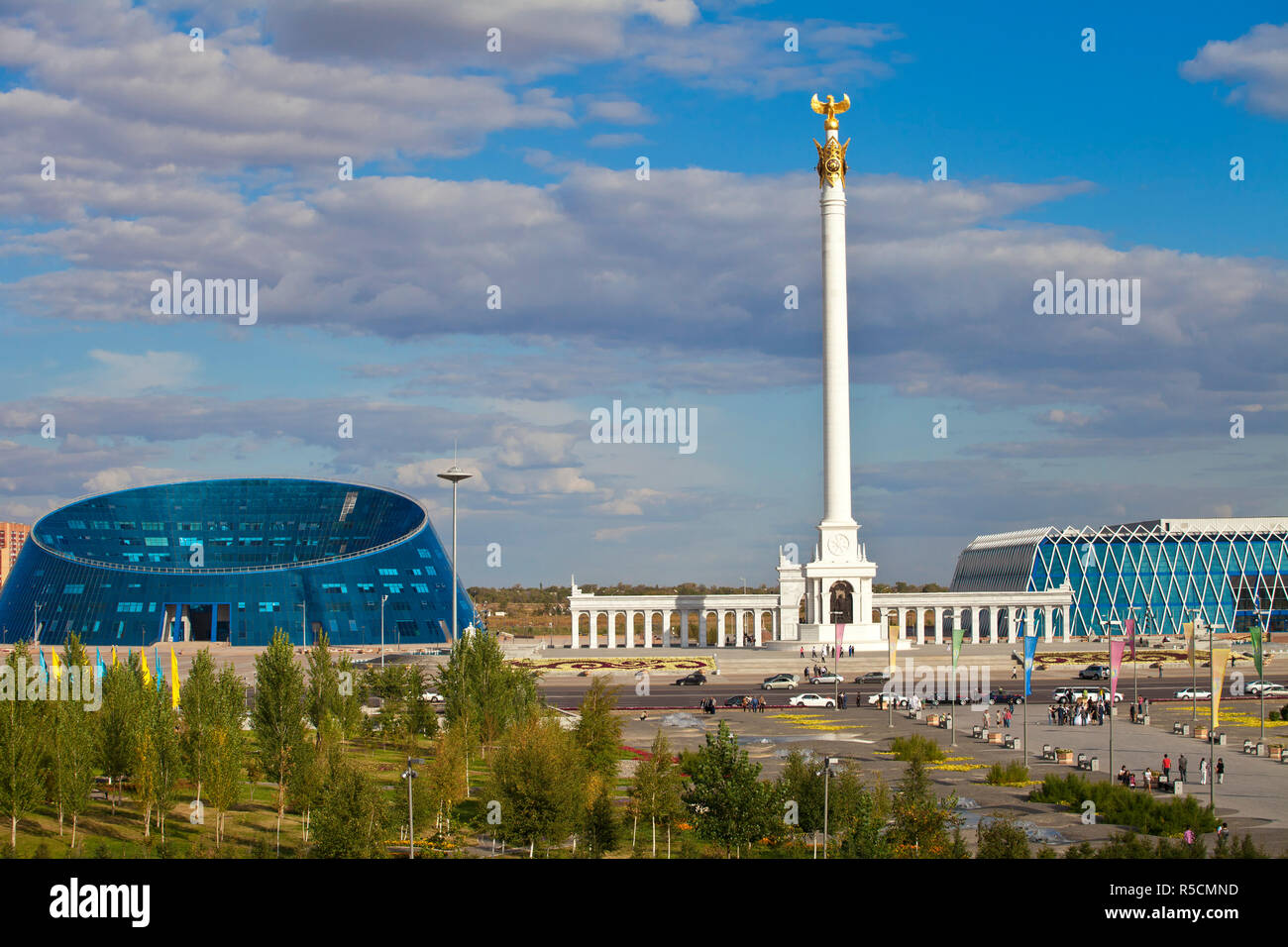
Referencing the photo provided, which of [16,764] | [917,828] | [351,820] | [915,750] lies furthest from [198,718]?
[915,750]

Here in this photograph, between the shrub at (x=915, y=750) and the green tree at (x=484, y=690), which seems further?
the shrub at (x=915, y=750)

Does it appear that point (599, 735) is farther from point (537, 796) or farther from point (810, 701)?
point (810, 701)

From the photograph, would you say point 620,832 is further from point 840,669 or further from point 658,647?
point 658,647

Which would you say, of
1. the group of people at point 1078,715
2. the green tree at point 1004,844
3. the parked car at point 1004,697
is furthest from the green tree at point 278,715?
the parked car at point 1004,697

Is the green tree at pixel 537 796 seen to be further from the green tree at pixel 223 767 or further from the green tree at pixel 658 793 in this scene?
the green tree at pixel 223 767

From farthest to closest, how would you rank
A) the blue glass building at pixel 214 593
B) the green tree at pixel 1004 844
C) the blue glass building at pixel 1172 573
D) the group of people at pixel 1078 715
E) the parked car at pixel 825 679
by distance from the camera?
the blue glass building at pixel 1172 573 → the blue glass building at pixel 214 593 → the parked car at pixel 825 679 → the group of people at pixel 1078 715 → the green tree at pixel 1004 844
